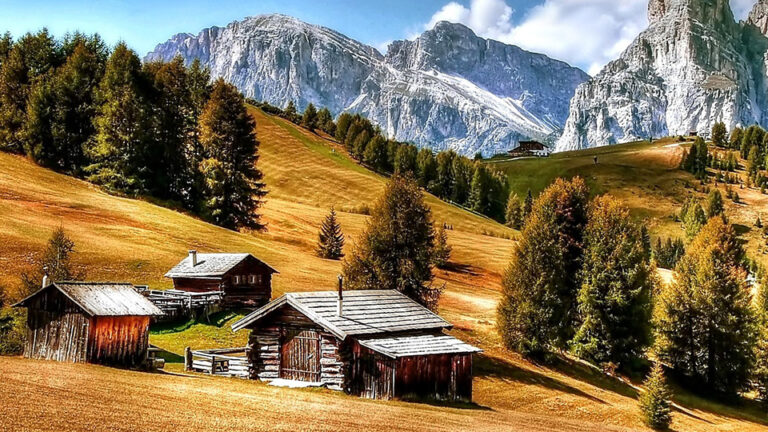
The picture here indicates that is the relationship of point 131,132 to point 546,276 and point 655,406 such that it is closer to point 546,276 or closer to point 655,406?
point 546,276

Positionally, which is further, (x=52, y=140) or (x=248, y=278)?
A: (x=52, y=140)

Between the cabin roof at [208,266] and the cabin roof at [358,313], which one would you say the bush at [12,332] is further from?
the cabin roof at [208,266]

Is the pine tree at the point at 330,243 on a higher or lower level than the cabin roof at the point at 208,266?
higher

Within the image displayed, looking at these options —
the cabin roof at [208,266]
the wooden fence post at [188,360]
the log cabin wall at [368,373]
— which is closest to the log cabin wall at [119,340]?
the wooden fence post at [188,360]

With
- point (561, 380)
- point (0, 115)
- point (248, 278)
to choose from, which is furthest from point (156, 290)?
point (0, 115)

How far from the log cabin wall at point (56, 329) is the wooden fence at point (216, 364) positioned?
16.8ft

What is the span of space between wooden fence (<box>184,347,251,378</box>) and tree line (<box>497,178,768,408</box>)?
69.4 feet

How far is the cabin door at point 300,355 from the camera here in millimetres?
33750

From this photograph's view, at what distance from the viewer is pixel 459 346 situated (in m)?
34.0

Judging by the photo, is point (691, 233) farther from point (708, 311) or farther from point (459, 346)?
point (459, 346)

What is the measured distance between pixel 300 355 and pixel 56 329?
11958 millimetres

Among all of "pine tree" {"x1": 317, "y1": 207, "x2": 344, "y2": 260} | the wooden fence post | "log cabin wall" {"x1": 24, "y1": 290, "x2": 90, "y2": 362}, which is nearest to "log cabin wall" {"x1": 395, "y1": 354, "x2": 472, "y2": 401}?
the wooden fence post

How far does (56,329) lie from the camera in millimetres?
32250

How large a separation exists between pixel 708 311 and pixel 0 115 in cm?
8248
